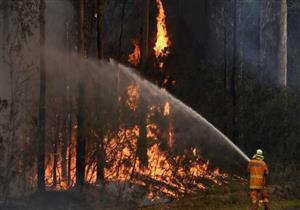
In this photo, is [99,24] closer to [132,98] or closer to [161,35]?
[132,98]

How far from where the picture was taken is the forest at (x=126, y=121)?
18516 mm

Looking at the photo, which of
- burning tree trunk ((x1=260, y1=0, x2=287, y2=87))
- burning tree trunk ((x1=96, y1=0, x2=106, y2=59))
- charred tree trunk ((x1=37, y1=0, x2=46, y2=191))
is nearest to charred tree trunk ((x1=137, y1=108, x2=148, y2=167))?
burning tree trunk ((x1=96, y1=0, x2=106, y2=59))

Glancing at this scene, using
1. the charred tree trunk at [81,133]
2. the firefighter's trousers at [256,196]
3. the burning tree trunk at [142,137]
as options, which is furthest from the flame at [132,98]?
the firefighter's trousers at [256,196]

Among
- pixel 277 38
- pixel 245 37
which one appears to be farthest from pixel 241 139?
pixel 245 37

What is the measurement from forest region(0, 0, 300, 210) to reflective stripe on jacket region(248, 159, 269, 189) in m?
2.19

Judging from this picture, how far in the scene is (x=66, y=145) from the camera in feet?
70.3

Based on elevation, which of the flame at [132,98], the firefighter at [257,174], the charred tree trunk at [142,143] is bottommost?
the firefighter at [257,174]

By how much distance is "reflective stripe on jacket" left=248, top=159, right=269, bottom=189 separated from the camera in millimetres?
15602

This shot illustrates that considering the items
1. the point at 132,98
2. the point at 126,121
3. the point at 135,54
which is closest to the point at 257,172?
the point at 126,121

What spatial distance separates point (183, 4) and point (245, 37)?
Result: 7.32 m

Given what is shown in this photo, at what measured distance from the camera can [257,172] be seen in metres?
15.7

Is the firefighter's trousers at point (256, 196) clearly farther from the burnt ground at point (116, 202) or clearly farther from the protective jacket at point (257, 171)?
the burnt ground at point (116, 202)

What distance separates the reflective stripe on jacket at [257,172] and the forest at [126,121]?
219 centimetres

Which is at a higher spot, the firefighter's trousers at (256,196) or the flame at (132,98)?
the flame at (132,98)
